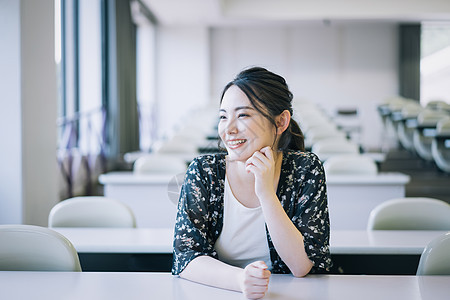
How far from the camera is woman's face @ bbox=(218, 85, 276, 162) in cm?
144

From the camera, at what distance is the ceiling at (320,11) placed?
10609 millimetres

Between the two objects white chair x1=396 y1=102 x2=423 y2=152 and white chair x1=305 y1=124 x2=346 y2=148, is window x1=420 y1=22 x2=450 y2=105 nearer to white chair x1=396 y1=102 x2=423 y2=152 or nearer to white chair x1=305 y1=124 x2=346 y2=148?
white chair x1=396 y1=102 x2=423 y2=152

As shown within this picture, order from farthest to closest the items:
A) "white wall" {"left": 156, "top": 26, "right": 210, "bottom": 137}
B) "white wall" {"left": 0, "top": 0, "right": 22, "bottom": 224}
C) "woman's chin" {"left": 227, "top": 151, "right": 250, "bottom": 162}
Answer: "white wall" {"left": 156, "top": 26, "right": 210, "bottom": 137}, "white wall" {"left": 0, "top": 0, "right": 22, "bottom": 224}, "woman's chin" {"left": 227, "top": 151, "right": 250, "bottom": 162}

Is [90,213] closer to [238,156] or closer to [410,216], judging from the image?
[238,156]

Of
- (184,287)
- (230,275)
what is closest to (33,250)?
(184,287)

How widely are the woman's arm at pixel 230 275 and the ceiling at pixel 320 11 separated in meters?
9.68

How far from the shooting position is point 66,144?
18.8 feet

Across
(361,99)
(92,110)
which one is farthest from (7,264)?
(361,99)

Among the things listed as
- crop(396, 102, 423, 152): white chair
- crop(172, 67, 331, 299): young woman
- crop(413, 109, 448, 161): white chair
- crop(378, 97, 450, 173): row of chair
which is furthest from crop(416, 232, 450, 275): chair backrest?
crop(396, 102, 423, 152): white chair

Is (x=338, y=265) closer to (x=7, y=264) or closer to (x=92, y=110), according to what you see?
(x=7, y=264)

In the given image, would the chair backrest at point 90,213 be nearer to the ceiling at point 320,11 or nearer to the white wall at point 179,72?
the ceiling at point 320,11

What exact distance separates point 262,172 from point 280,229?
6.3 inches

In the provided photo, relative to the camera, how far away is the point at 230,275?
4.03ft

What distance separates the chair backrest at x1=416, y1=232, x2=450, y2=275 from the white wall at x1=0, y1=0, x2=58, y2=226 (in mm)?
2356
